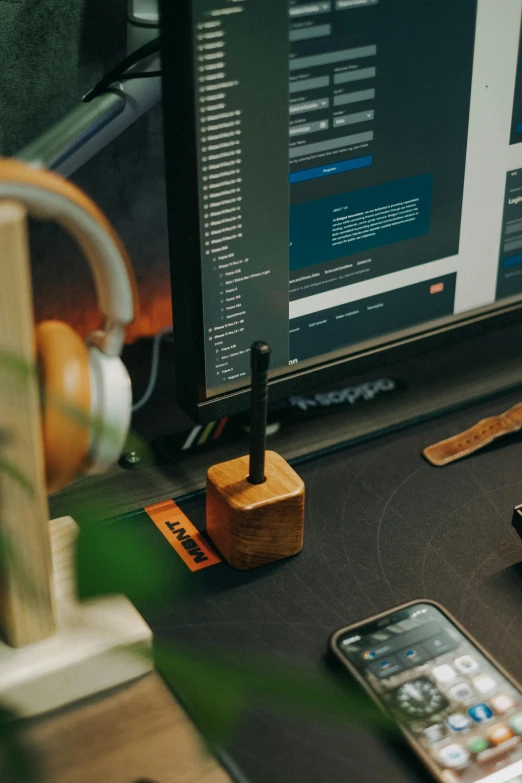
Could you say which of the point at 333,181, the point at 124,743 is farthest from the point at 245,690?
the point at 333,181

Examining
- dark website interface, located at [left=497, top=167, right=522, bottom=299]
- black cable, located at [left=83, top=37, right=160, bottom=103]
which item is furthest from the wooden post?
dark website interface, located at [left=497, top=167, right=522, bottom=299]

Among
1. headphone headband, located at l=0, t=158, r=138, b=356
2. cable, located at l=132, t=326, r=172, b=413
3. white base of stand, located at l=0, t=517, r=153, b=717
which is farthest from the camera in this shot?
cable, located at l=132, t=326, r=172, b=413

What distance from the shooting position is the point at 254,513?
559 mm

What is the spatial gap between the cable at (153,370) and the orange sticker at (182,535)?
127 mm

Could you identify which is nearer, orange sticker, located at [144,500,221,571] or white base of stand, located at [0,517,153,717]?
white base of stand, located at [0,517,153,717]

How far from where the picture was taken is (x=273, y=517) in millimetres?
569

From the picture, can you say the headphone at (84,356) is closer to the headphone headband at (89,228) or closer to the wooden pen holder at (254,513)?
the headphone headband at (89,228)

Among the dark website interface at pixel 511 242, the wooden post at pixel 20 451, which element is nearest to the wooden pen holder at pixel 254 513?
the wooden post at pixel 20 451

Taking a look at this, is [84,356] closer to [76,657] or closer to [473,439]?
[76,657]

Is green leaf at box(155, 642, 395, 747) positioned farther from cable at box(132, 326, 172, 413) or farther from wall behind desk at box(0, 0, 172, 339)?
wall behind desk at box(0, 0, 172, 339)

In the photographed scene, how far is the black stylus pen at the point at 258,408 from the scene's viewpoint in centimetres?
53

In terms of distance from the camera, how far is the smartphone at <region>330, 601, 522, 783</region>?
454 millimetres

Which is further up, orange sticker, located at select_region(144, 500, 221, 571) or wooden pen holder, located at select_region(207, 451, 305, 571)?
wooden pen holder, located at select_region(207, 451, 305, 571)

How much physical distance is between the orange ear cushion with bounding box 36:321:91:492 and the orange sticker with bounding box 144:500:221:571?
17 centimetres
